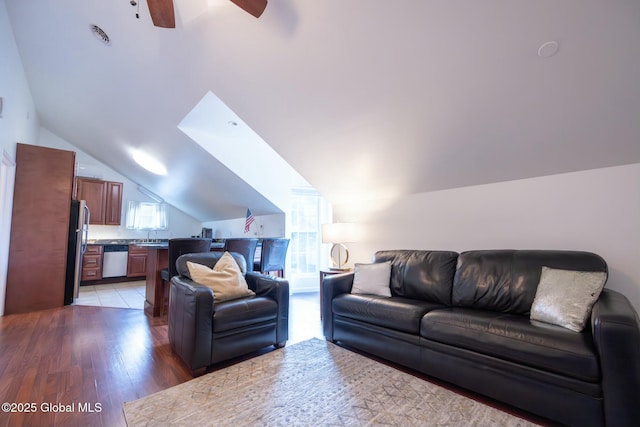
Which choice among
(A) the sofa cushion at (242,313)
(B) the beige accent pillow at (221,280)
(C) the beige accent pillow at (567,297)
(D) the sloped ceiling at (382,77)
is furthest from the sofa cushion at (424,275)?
(B) the beige accent pillow at (221,280)

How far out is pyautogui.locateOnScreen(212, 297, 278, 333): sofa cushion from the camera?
7.04 ft

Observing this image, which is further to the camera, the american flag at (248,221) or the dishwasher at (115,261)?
the dishwasher at (115,261)

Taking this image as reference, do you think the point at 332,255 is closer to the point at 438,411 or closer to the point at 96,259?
the point at 438,411

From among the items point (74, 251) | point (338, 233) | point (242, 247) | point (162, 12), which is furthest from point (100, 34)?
point (338, 233)

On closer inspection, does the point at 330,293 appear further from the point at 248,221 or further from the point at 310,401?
the point at 248,221

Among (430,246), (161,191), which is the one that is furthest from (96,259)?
(430,246)

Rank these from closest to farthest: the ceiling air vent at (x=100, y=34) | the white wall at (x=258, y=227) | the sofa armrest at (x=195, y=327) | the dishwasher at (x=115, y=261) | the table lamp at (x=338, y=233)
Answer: the sofa armrest at (x=195, y=327), the ceiling air vent at (x=100, y=34), the table lamp at (x=338, y=233), the white wall at (x=258, y=227), the dishwasher at (x=115, y=261)

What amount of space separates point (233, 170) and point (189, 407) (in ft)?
10.3

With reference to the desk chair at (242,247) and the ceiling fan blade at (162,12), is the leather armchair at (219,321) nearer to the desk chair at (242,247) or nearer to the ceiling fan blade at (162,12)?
the desk chair at (242,247)

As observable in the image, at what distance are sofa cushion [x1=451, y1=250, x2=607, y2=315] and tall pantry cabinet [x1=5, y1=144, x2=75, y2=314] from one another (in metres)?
5.24

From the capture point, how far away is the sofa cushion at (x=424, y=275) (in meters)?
2.55

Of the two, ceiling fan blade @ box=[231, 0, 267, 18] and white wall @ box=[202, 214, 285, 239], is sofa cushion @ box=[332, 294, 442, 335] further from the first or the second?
white wall @ box=[202, 214, 285, 239]

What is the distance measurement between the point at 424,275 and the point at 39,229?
5.12 metres

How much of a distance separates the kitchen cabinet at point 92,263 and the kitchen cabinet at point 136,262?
0.51 meters
